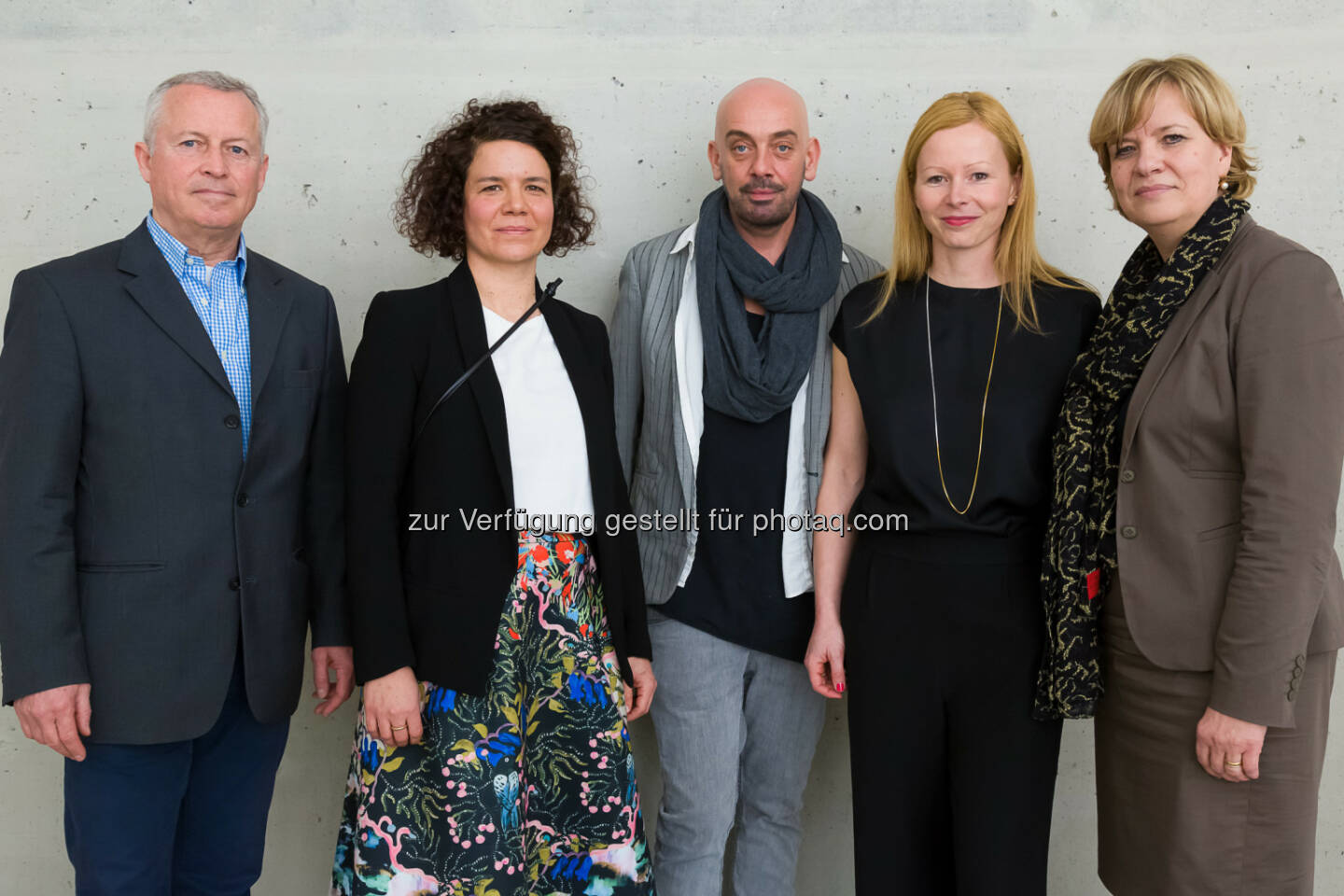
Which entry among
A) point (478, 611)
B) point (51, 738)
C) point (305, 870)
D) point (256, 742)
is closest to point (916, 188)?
point (478, 611)

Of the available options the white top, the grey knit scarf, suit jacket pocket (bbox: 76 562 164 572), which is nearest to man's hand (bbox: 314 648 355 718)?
suit jacket pocket (bbox: 76 562 164 572)

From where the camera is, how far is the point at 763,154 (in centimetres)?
226

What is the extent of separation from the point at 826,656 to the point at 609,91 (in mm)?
1592

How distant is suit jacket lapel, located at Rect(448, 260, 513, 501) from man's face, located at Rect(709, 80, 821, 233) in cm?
69

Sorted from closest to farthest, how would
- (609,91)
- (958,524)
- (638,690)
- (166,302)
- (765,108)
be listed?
(166,302)
(958,524)
(638,690)
(765,108)
(609,91)

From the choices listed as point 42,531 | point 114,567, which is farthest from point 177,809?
point 42,531

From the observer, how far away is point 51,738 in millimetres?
1746

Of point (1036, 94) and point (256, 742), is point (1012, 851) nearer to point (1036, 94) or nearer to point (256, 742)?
point (256, 742)

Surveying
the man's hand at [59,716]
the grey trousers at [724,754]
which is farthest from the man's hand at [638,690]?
the man's hand at [59,716]

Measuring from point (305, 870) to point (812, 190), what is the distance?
2.41 metres

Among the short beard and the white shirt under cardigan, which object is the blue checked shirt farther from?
the short beard

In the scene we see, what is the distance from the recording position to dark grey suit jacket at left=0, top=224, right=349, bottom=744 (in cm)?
172

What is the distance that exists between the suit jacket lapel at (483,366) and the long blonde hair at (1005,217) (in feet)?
2.63

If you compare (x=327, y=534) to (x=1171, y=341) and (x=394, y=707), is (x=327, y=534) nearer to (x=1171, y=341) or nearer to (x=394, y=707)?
(x=394, y=707)
